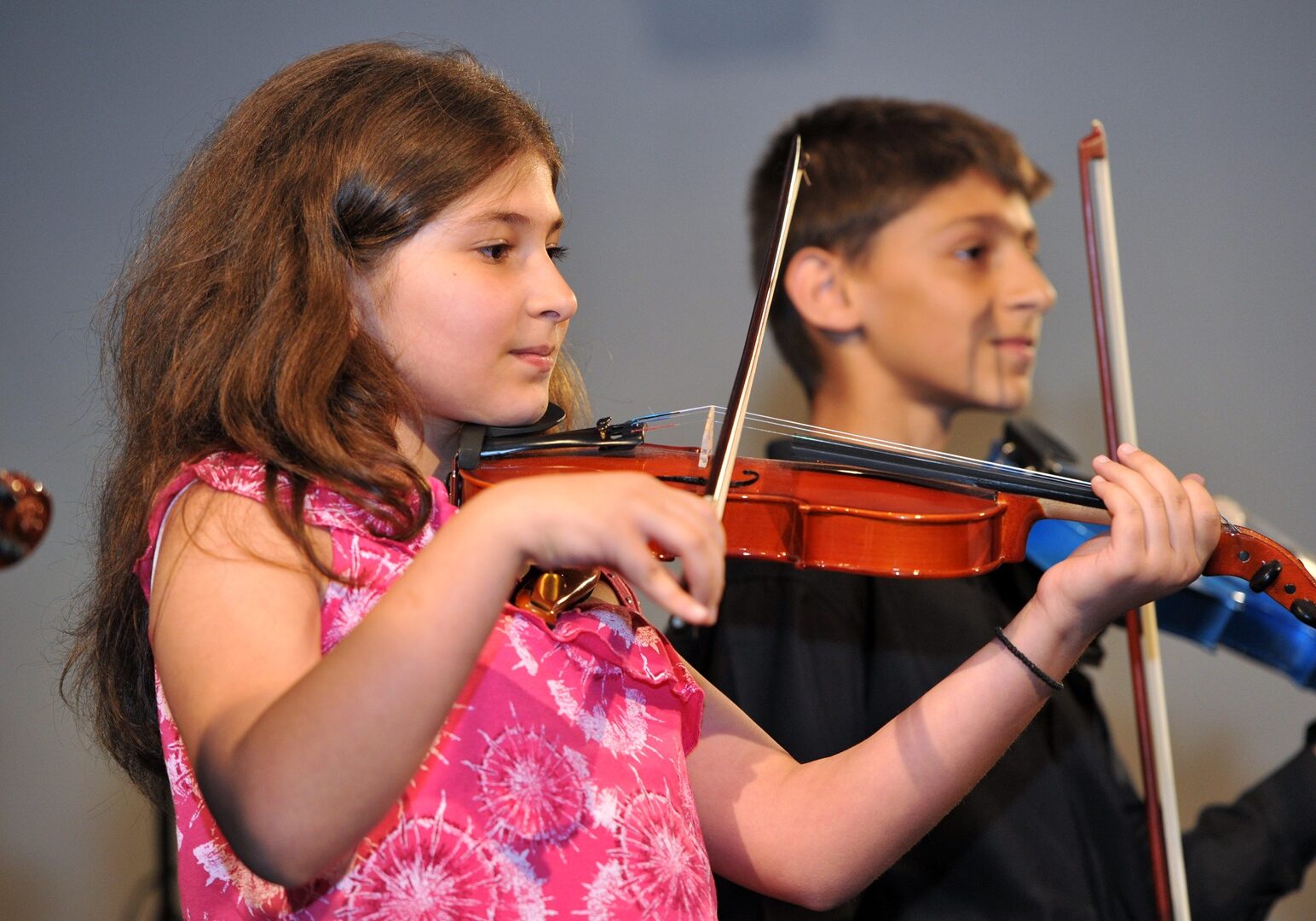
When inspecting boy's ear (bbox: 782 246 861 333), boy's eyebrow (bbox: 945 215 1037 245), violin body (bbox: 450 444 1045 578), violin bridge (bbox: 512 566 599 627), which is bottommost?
violin bridge (bbox: 512 566 599 627)

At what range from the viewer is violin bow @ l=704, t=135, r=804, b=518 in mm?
742

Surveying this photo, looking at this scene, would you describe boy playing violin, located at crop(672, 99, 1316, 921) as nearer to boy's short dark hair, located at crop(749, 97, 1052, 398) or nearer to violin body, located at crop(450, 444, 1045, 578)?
boy's short dark hair, located at crop(749, 97, 1052, 398)

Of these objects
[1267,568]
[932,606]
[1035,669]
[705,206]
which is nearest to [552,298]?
[1035,669]

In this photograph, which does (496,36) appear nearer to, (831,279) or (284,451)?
(831,279)

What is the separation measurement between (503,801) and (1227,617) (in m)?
0.92

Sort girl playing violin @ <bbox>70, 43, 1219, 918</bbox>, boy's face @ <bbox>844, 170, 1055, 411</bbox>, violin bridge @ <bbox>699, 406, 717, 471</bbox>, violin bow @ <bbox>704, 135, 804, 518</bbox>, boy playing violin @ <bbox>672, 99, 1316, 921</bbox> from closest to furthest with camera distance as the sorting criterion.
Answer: girl playing violin @ <bbox>70, 43, 1219, 918</bbox>
violin bow @ <bbox>704, 135, 804, 518</bbox>
violin bridge @ <bbox>699, 406, 717, 471</bbox>
boy playing violin @ <bbox>672, 99, 1316, 921</bbox>
boy's face @ <bbox>844, 170, 1055, 411</bbox>

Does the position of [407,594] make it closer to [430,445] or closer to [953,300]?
[430,445]

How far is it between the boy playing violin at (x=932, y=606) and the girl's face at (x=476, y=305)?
1.71 ft

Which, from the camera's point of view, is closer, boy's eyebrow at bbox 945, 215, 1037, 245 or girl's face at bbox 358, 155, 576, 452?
girl's face at bbox 358, 155, 576, 452

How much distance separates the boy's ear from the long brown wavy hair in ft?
2.22

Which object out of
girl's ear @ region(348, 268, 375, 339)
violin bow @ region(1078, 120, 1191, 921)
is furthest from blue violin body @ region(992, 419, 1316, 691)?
girl's ear @ region(348, 268, 375, 339)

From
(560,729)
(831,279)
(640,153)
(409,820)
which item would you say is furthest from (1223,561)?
(640,153)

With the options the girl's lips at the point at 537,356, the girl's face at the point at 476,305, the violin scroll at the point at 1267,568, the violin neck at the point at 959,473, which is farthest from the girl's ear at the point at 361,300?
the violin scroll at the point at 1267,568

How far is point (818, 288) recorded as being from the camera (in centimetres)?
163
